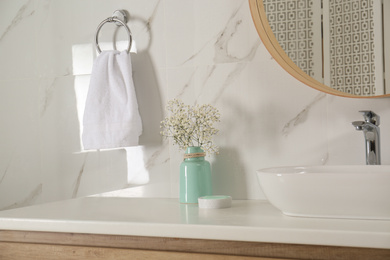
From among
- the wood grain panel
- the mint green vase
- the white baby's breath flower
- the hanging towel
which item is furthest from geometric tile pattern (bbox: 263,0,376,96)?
the wood grain panel

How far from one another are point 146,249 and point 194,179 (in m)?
0.39

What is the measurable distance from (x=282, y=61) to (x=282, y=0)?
7.5 inches

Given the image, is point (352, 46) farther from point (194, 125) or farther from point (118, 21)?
point (118, 21)

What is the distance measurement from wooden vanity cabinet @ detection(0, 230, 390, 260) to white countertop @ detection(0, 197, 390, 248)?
0.05ft

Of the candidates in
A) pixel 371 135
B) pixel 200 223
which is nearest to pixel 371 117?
pixel 371 135

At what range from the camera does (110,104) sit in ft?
5.61

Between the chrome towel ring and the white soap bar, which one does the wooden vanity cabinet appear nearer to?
the white soap bar

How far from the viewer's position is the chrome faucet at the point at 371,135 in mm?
1418

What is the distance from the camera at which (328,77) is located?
4.83 ft

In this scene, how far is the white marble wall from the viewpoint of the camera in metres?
1.56

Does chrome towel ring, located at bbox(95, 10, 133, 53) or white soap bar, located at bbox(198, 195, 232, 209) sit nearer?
white soap bar, located at bbox(198, 195, 232, 209)

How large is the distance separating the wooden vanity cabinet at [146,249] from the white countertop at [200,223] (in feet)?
0.05

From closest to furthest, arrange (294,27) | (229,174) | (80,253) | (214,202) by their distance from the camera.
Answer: (80,253)
(214,202)
(294,27)
(229,174)

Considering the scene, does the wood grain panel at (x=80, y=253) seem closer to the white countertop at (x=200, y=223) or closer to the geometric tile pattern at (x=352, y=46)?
the white countertop at (x=200, y=223)
